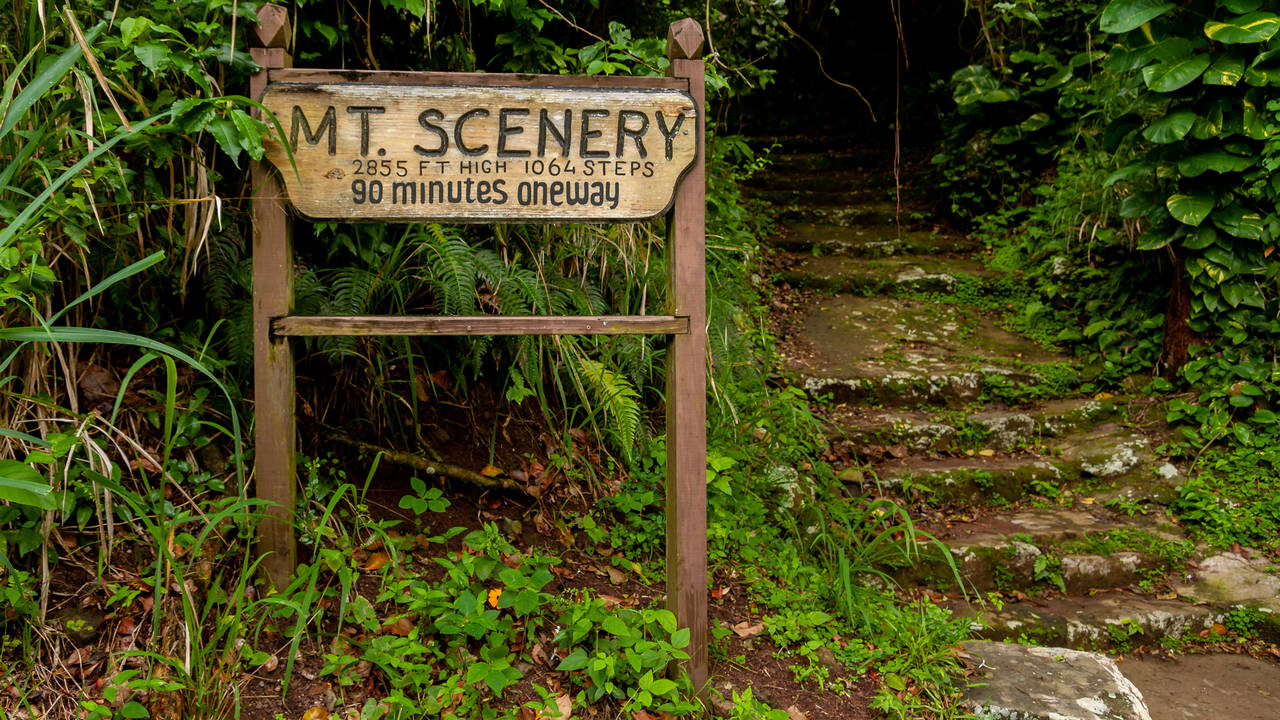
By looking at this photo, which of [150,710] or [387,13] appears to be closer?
[150,710]

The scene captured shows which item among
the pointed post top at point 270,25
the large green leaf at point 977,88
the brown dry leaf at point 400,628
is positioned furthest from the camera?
the large green leaf at point 977,88

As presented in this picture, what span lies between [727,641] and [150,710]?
1501 millimetres

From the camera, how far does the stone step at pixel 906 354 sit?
15.0ft

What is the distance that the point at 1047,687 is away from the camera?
2.44 meters

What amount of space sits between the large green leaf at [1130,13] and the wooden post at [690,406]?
2.74 meters

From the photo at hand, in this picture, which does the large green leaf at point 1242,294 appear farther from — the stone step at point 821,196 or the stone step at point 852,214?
the stone step at point 821,196

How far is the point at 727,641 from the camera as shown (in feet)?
8.09

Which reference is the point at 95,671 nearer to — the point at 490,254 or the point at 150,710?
the point at 150,710

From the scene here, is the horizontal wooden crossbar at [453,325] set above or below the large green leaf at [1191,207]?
below

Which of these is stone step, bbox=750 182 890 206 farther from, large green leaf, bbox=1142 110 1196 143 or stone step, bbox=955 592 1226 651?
stone step, bbox=955 592 1226 651

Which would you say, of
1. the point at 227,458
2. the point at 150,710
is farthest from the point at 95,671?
the point at 227,458

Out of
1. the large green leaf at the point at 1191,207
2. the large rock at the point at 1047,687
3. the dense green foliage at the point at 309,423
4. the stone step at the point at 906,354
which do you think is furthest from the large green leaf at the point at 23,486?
the large green leaf at the point at 1191,207

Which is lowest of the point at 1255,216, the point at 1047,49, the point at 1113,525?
the point at 1113,525

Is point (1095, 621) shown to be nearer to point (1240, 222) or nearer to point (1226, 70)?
point (1240, 222)
